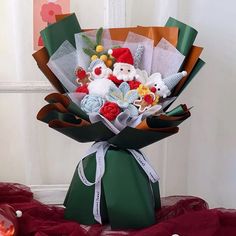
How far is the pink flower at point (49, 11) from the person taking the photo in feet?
3.20

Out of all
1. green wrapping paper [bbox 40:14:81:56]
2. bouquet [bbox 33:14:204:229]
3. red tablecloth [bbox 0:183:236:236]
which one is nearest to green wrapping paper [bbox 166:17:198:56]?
bouquet [bbox 33:14:204:229]

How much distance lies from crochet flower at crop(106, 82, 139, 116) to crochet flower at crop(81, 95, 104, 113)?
2cm

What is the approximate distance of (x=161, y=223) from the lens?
73 cm

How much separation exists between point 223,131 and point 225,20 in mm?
292

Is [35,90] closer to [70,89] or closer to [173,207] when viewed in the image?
[70,89]

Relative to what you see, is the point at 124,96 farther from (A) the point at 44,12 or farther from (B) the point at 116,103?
(A) the point at 44,12

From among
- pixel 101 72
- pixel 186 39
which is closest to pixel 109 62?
pixel 101 72

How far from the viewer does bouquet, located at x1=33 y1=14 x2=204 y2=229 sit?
2.41ft

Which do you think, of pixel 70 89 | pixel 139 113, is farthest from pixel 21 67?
pixel 139 113

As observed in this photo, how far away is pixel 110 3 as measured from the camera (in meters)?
0.98

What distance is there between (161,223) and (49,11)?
58 cm

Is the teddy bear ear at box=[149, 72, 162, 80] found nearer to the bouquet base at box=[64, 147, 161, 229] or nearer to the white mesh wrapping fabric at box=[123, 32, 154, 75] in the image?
the white mesh wrapping fabric at box=[123, 32, 154, 75]

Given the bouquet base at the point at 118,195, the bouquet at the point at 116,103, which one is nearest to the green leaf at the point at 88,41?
the bouquet at the point at 116,103

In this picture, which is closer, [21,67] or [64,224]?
[64,224]
